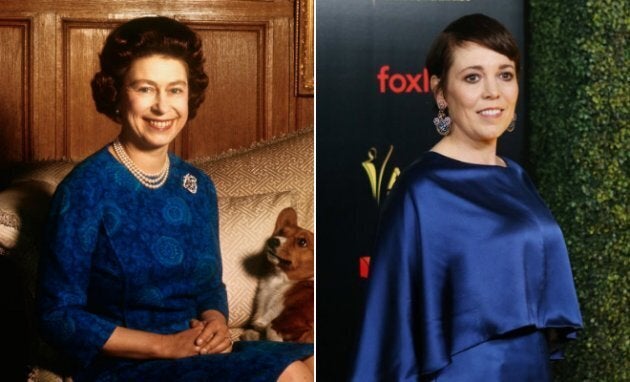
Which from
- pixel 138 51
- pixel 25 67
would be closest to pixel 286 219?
pixel 138 51

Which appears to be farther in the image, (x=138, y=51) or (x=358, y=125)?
(x=358, y=125)

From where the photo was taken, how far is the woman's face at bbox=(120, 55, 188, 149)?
2180mm

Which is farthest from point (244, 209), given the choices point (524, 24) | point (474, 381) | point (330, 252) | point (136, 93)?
point (524, 24)

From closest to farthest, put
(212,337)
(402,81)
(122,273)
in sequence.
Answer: (122,273) < (212,337) < (402,81)

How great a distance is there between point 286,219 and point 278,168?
0.13m

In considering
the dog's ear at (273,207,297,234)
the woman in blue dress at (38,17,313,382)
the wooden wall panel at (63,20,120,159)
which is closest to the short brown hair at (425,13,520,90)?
the dog's ear at (273,207,297,234)

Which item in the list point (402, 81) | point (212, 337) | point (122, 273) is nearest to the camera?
point (122, 273)

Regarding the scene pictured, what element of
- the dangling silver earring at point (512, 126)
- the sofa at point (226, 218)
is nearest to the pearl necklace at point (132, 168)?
the sofa at point (226, 218)

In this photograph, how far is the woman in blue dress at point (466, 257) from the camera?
226cm

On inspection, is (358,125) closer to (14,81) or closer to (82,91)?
(82,91)

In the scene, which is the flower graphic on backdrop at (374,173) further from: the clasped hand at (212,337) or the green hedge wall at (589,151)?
the clasped hand at (212,337)

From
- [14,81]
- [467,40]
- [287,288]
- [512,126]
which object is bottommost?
[287,288]

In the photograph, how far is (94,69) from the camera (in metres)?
2.23

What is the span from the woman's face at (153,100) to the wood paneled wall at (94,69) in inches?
1.8
